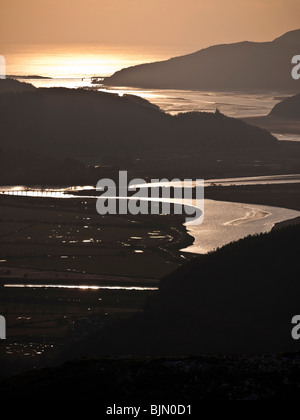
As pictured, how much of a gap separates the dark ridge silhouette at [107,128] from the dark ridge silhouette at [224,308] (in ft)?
163

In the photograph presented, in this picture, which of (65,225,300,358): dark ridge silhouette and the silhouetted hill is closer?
(65,225,300,358): dark ridge silhouette

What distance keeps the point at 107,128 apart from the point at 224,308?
64573 mm

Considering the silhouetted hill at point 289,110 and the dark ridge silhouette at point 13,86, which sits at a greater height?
the dark ridge silhouette at point 13,86

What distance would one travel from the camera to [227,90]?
186 meters

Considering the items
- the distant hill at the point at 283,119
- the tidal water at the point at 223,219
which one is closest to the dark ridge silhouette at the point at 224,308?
the tidal water at the point at 223,219

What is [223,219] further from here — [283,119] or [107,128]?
[283,119]

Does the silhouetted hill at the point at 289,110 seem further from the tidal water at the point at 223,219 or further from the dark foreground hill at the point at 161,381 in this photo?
the dark foreground hill at the point at 161,381

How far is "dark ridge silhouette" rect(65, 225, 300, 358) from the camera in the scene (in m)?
32.7

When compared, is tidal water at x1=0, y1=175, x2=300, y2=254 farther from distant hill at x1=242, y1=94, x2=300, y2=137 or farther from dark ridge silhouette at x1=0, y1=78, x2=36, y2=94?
dark ridge silhouette at x1=0, y1=78, x2=36, y2=94

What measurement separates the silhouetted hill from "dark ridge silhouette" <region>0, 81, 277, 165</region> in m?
22.9

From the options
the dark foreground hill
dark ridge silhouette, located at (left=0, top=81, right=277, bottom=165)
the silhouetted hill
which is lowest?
the dark foreground hill

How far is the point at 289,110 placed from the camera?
12569 centimetres

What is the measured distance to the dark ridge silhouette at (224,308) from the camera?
107 ft

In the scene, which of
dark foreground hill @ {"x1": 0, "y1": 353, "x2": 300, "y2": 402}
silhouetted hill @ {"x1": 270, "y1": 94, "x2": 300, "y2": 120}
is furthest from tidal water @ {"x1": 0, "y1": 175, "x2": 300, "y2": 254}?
silhouetted hill @ {"x1": 270, "y1": 94, "x2": 300, "y2": 120}
